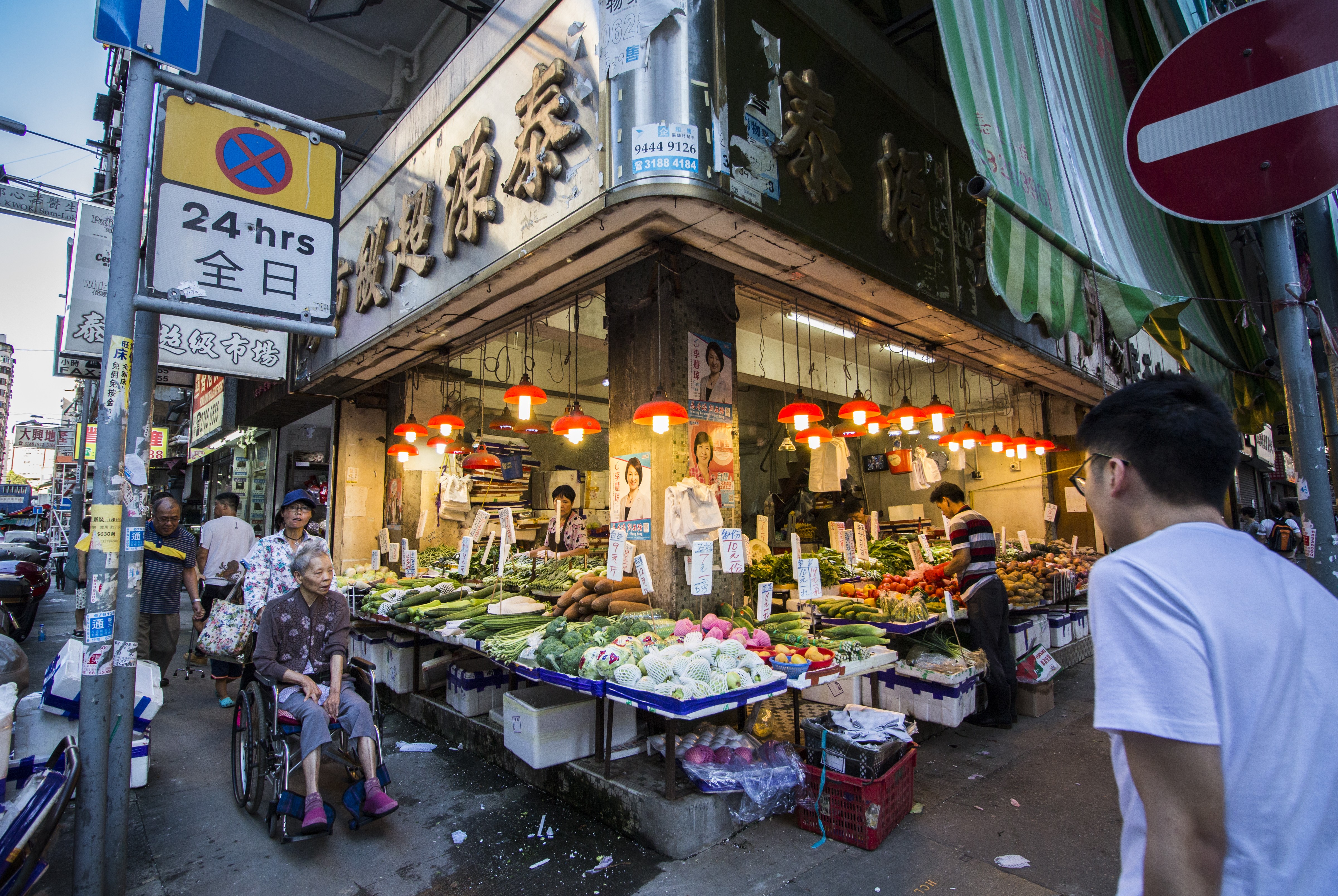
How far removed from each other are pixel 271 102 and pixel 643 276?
8032 millimetres

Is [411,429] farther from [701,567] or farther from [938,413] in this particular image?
[938,413]

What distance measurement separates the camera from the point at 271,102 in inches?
395

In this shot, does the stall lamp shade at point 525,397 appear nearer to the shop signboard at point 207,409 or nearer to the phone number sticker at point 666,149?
the phone number sticker at point 666,149

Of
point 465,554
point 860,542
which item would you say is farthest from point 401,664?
point 860,542

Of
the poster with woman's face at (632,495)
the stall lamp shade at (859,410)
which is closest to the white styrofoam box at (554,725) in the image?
the poster with woman's face at (632,495)

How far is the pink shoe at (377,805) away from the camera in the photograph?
13.3ft

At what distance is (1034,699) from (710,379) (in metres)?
4.52

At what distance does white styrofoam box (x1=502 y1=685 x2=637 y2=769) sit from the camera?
4.46m

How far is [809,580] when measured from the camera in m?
5.81

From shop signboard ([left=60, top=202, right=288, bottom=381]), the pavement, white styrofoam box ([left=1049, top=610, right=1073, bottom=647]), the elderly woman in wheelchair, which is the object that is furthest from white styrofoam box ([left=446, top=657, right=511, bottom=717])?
white styrofoam box ([left=1049, top=610, right=1073, bottom=647])

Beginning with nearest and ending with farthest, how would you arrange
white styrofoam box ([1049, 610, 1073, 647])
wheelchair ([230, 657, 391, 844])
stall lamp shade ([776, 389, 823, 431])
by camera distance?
wheelchair ([230, 657, 391, 844]), stall lamp shade ([776, 389, 823, 431]), white styrofoam box ([1049, 610, 1073, 647])

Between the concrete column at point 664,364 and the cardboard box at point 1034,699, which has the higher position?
the concrete column at point 664,364

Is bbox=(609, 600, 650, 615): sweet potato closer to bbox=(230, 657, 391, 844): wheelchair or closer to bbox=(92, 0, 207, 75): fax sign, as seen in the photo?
bbox=(230, 657, 391, 844): wheelchair

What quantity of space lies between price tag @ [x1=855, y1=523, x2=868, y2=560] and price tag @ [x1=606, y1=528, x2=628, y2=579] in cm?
425
